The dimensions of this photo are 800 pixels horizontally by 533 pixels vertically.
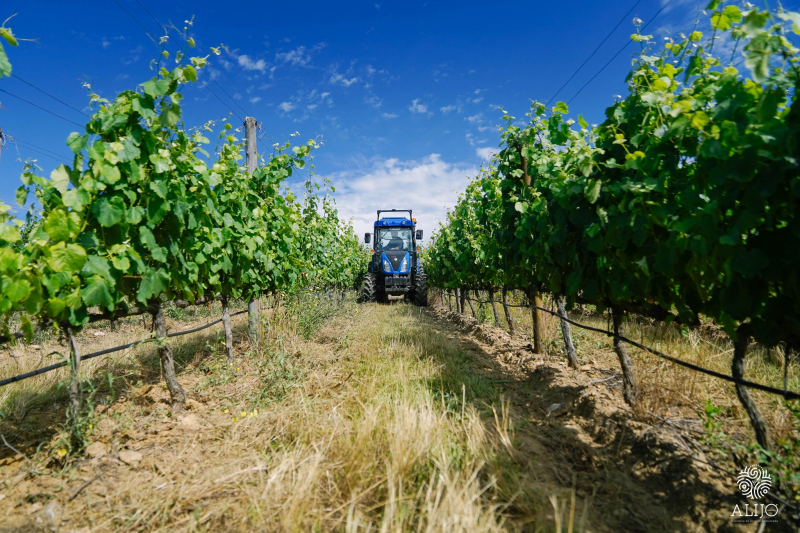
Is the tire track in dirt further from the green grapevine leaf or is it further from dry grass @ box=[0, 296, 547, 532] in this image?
the green grapevine leaf

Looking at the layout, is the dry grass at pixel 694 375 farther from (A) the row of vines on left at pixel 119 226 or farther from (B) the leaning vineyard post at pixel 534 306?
(A) the row of vines on left at pixel 119 226

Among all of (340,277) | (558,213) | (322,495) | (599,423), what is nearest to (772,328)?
(599,423)

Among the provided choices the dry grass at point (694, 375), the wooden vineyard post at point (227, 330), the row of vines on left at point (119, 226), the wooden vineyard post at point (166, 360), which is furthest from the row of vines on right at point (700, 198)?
the wooden vineyard post at point (227, 330)

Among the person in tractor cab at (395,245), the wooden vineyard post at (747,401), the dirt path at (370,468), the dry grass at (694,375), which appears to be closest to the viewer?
the dirt path at (370,468)

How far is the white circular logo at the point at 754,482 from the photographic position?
181 cm

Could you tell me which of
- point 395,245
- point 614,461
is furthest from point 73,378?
point 395,245

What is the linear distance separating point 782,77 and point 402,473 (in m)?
2.15

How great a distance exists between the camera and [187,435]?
260 cm

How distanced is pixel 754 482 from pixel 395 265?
10.8m

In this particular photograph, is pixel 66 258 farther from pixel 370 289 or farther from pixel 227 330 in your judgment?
pixel 370 289

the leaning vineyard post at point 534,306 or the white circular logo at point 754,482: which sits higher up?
the leaning vineyard post at point 534,306

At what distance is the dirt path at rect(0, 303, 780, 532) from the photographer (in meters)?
1.70

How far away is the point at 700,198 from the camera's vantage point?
1740 mm

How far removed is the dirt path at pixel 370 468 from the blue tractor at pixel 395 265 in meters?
9.13
